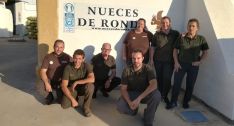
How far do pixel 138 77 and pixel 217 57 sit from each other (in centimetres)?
175

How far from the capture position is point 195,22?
5.30m

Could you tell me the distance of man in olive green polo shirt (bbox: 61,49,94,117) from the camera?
525cm

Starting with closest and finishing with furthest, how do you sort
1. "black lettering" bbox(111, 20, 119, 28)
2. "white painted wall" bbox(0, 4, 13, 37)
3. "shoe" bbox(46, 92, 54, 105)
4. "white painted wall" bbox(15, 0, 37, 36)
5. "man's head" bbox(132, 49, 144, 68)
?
"man's head" bbox(132, 49, 144, 68)
"shoe" bbox(46, 92, 54, 105)
"black lettering" bbox(111, 20, 119, 28)
"white painted wall" bbox(0, 4, 13, 37)
"white painted wall" bbox(15, 0, 37, 36)

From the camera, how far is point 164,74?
5945 millimetres

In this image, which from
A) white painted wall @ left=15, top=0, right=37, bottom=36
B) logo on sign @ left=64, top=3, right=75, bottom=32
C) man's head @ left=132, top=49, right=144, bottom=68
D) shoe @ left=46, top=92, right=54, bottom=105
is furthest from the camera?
white painted wall @ left=15, top=0, right=37, bottom=36

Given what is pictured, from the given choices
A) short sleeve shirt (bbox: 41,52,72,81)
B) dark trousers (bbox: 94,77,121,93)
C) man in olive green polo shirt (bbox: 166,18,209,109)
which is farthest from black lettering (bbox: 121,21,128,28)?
short sleeve shirt (bbox: 41,52,72,81)

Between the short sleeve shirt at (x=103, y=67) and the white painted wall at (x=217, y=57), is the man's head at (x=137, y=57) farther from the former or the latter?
the white painted wall at (x=217, y=57)

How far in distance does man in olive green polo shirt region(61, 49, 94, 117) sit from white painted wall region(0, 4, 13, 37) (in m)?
20.6

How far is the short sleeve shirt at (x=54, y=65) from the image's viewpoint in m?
5.68

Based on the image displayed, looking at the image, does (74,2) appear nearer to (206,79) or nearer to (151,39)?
(151,39)

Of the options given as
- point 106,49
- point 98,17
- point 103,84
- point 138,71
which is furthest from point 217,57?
point 98,17

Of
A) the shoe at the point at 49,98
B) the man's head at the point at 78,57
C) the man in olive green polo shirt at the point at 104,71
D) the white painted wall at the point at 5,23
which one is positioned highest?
the white painted wall at the point at 5,23

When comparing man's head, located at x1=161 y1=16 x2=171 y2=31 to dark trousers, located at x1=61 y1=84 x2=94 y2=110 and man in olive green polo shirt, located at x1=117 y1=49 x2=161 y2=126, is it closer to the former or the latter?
man in olive green polo shirt, located at x1=117 y1=49 x2=161 y2=126

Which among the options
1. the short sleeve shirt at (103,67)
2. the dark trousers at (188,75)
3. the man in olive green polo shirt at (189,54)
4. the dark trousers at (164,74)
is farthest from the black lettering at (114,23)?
the dark trousers at (188,75)
